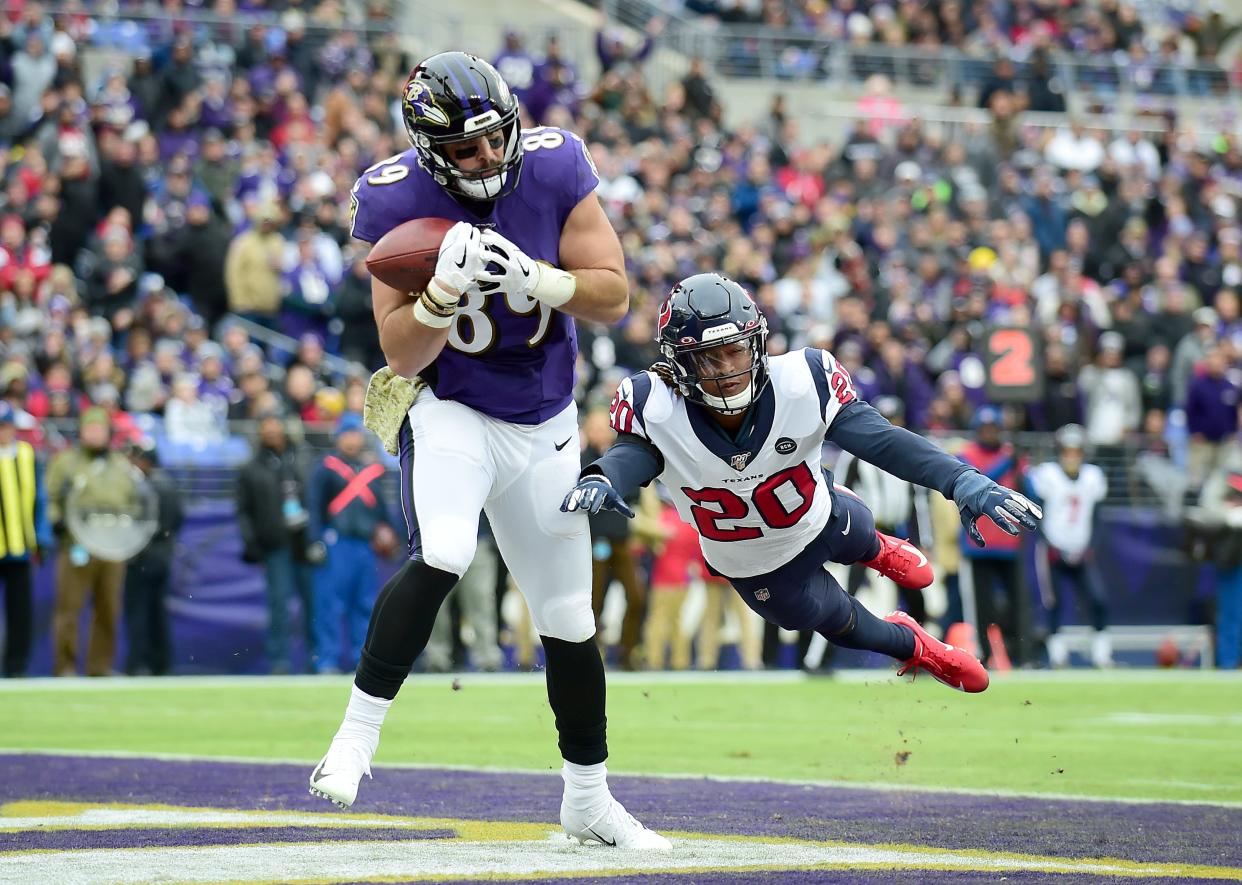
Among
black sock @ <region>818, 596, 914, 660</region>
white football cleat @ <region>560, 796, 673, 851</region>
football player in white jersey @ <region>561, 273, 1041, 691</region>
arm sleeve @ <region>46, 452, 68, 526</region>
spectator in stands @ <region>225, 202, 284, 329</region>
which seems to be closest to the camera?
white football cleat @ <region>560, 796, 673, 851</region>

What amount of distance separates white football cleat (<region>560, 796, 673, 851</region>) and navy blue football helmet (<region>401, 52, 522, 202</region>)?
1676mm

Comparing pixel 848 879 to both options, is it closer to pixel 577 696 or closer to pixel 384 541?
pixel 577 696

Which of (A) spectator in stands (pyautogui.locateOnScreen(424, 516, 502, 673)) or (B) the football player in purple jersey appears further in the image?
(A) spectator in stands (pyautogui.locateOnScreen(424, 516, 502, 673))

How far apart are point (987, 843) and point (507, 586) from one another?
913cm

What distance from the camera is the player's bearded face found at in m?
5.39

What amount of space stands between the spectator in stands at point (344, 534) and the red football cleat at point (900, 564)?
688 cm

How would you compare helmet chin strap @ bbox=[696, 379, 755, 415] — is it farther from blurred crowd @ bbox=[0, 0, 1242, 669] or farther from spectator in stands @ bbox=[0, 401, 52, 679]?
spectator in stands @ bbox=[0, 401, 52, 679]

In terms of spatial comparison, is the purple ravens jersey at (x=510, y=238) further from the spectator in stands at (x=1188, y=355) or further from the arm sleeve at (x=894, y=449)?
the spectator in stands at (x=1188, y=355)

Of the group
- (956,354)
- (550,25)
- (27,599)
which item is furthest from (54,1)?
(956,354)

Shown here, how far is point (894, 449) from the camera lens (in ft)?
17.8

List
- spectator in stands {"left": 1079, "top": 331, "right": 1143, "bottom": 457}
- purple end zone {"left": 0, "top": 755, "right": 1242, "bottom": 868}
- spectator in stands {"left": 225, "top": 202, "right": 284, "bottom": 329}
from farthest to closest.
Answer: spectator in stands {"left": 1079, "top": 331, "right": 1143, "bottom": 457} < spectator in stands {"left": 225, "top": 202, "right": 284, "bottom": 329} < purple end zone {"left": 0, "top": 755, "right": 1242, "bottom": 868}

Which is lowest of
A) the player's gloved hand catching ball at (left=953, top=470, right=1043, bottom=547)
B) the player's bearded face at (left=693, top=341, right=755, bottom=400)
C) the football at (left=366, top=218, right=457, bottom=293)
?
Answer: the player's gloved hand catching ball at (left=953, top=470, right=1043, bottom=547)

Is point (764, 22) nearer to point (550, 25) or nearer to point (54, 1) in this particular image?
point (550, 25)

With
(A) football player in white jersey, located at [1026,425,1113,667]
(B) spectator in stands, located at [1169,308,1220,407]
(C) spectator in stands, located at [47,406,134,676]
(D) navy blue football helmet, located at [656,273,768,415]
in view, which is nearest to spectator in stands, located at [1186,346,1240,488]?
(B) spectator in stands, located at [1169,308,1220,407]
